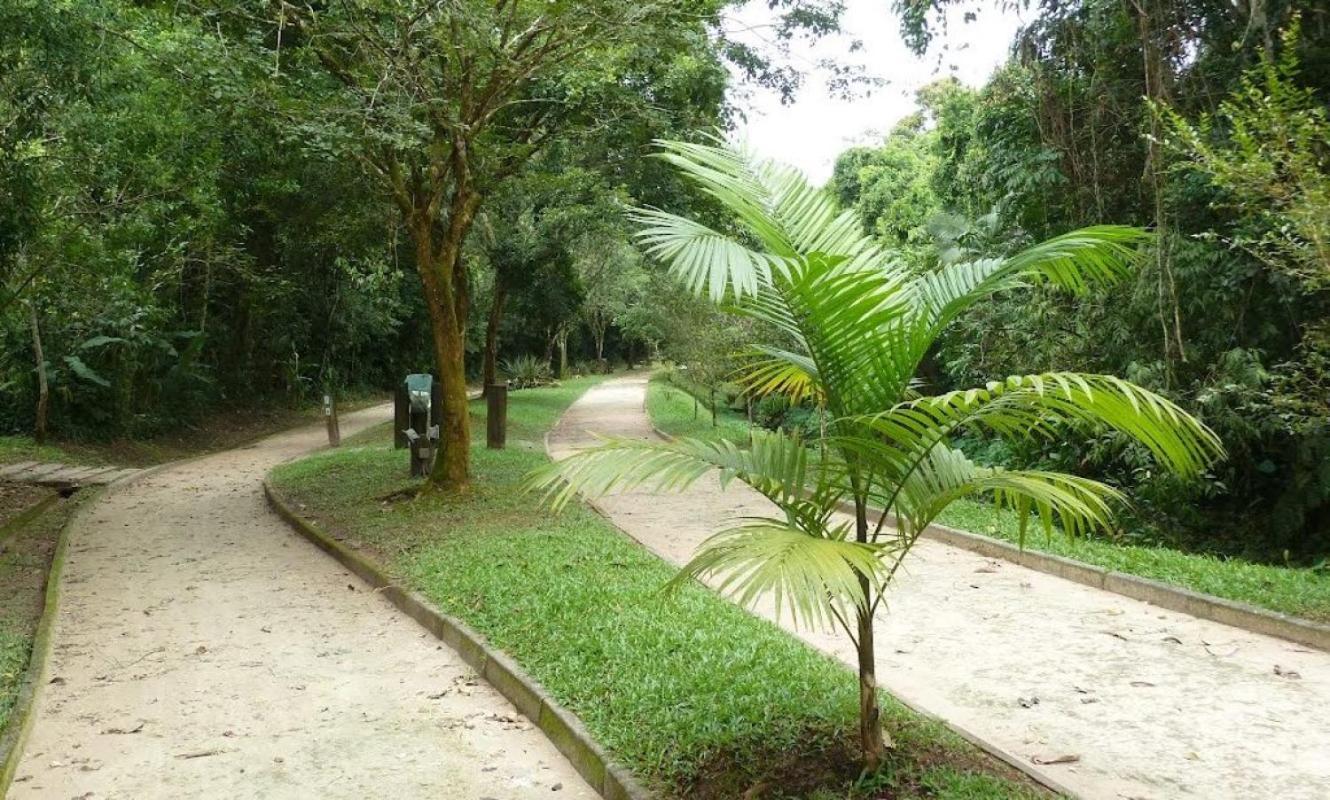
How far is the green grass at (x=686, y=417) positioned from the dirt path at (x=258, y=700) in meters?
9.62

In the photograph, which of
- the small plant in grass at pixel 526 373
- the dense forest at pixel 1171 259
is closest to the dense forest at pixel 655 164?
the dense forest at pixel 1171 259

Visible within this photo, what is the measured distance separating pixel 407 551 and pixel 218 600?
1.53 m

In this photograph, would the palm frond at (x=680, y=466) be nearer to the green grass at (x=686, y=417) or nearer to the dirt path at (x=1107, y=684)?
the dirt path at (x=1107, y=684)

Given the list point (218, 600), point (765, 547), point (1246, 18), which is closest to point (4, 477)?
point (218, 600)

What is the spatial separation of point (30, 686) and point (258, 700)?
1.18 m

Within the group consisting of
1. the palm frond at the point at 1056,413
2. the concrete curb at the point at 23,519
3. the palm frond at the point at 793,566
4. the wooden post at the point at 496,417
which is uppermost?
the palm frond at the point at 1056,413

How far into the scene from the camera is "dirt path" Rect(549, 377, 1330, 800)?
13.2ft

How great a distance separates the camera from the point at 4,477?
13.3 meters

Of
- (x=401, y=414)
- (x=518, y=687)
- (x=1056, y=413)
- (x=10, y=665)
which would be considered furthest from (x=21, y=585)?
(x=1056, y=413)

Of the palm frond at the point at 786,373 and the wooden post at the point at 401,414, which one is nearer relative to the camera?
the palm frond at the point at 786,373

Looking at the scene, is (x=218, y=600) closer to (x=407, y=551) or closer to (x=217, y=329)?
(x=407, y=551)

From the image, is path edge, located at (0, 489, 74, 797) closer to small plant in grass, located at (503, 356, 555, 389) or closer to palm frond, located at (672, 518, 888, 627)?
palm frond, located at (672, 518, 888, 627)

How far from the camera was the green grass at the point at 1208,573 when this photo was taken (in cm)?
623

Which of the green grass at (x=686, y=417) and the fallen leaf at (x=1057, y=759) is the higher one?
the fallen leaf at (x=1057, y=759)
